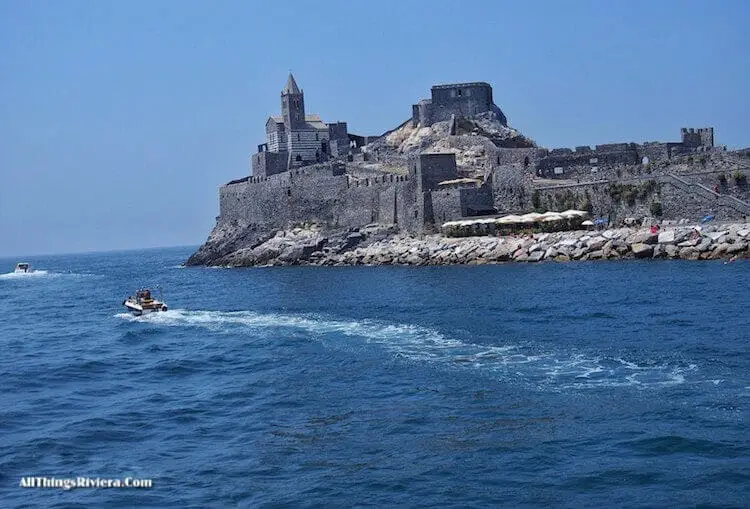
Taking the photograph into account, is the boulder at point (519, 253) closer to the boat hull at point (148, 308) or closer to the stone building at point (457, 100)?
the boat hull at point (148, 308)

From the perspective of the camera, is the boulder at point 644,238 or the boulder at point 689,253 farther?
the boulder at point 644,238

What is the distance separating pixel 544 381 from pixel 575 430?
3548 millimetres

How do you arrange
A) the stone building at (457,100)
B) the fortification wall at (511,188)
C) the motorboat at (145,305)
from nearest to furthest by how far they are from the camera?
the motorboat at (145,305) → the fortification wall at (511,188) → the stone building at (457,100)

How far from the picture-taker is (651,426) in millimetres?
15086

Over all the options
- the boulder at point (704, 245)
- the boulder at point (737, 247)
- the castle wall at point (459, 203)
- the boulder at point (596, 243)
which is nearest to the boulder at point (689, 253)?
the boulder at point (704, 245)

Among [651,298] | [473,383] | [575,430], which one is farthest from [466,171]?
[575,430]

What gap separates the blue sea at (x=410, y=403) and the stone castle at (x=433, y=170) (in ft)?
57.4

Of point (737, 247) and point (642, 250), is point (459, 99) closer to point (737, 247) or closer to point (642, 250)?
point (642, 250)

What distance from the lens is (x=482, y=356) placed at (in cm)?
2209

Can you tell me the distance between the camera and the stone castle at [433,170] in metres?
52.6

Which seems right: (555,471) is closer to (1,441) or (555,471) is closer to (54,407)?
(1,441)

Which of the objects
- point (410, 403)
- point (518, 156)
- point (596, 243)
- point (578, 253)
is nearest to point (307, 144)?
point (518, 156)

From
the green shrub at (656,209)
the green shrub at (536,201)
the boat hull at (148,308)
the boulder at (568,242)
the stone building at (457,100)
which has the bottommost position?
the boat hull at (148,308)

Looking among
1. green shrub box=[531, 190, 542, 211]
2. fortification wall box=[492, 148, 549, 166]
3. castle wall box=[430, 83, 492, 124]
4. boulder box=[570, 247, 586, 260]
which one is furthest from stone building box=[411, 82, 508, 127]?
boulder box=[570, 247, 586, 260]
